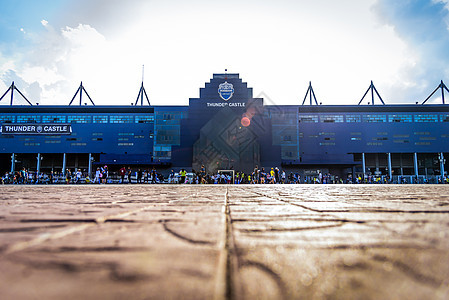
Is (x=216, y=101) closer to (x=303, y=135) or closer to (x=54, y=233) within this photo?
(x=303, y=135)

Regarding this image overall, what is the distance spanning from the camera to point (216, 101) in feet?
125

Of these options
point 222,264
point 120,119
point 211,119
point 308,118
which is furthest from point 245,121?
point 222,264

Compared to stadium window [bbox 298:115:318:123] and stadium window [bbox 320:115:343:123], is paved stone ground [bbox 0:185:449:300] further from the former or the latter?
stadium window [bbox 320:115:343:123]

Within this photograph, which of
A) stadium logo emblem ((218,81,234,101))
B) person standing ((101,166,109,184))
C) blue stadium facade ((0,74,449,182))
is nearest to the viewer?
person standing ((101,166,109,184))

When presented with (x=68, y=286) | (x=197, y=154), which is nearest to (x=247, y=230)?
(x=68, y=286)

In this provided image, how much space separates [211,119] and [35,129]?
99.2 ft

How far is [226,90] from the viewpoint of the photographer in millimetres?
37875

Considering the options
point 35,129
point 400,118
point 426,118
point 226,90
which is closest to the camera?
point 226,90

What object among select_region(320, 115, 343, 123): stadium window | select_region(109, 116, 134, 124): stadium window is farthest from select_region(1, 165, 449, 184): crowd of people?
select_region(109, 116, 134, 124): stadium window

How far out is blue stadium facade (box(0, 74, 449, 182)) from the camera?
38.2 metres

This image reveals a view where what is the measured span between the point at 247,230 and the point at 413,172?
5813 centimetres

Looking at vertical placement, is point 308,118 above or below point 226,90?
below

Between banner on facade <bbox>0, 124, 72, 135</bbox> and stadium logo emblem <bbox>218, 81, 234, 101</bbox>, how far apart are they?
88.7 feet

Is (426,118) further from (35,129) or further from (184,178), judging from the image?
(35,129)
